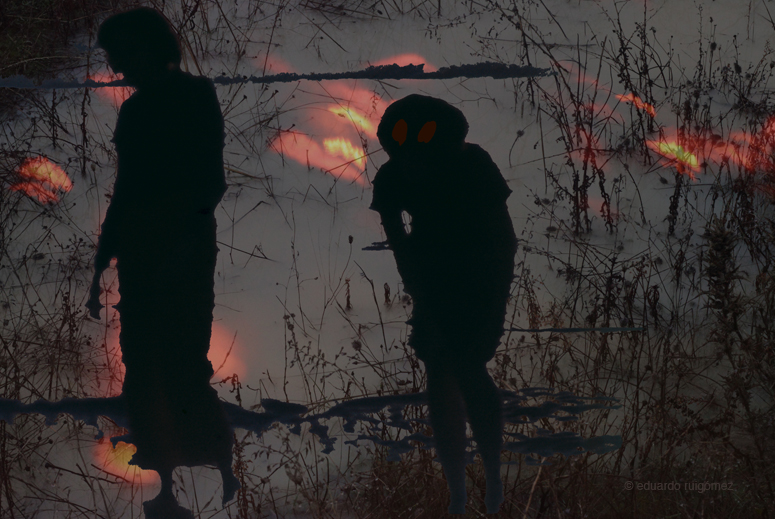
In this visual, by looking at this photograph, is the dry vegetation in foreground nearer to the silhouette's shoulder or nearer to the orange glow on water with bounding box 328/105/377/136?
the orange glow on water with bounding box 328/105/377/136

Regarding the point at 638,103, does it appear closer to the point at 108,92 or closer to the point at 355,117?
the point at 355,117

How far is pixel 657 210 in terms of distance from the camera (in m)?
2.34

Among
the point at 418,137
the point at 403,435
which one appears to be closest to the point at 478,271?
the point at 418,137

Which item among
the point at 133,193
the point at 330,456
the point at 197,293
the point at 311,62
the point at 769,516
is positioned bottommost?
the point at 769,516

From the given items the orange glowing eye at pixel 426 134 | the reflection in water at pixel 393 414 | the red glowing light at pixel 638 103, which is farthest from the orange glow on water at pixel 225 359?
the red glowing light at pixel 638 103

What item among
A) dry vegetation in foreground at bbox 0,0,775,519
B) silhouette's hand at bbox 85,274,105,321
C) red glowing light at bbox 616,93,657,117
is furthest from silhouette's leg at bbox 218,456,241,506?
red glowing light at bbox 616,93,657,117

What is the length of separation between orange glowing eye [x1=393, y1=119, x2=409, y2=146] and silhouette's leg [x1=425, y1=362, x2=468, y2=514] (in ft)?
1.78

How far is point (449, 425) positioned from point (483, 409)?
0.09 meters

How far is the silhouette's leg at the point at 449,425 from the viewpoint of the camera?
156 centimetres

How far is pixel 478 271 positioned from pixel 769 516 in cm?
104

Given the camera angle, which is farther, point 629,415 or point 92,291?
point 629,415

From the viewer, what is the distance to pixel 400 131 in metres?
1.54

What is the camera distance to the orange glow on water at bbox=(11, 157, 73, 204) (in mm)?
2418

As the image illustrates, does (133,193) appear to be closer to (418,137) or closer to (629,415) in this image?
(418,137)
